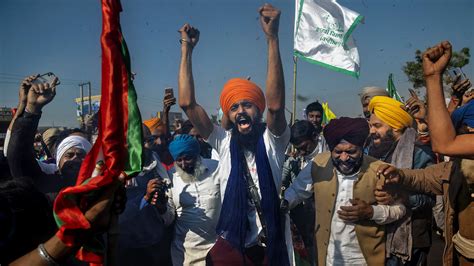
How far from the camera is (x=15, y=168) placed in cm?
272

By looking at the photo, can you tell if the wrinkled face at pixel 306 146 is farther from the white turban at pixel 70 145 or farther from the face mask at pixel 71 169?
the face mask at pixel 71 169

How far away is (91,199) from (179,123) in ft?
14.5

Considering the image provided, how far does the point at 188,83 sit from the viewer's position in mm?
3064

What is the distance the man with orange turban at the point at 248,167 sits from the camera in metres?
3.03

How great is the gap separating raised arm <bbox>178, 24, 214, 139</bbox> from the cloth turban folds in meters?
2.70

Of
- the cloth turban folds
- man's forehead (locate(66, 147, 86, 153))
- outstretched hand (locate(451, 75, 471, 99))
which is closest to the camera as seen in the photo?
man's forehead (locate(66, 147, 86, 153))

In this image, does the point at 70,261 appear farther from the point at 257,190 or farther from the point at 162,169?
the point at 162,169

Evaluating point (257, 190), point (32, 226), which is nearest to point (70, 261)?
point (32, 226)

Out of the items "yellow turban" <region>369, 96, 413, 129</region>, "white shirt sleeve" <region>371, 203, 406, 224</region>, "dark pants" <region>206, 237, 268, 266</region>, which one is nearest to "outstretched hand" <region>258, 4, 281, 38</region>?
"white shirt sleeve" <region>371, 203, 406, 224</region>

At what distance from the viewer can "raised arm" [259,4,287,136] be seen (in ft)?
9.32

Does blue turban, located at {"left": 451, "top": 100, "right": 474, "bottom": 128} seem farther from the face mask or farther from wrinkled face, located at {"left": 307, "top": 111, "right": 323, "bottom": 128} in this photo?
wrinkled face, located at {"left": 307, "top": 111, "right": 323, "bottom": 128}

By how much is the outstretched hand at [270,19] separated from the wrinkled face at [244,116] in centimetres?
55

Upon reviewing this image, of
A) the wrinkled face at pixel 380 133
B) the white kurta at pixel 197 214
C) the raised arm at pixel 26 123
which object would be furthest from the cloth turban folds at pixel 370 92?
the raised arm at pixel 26 123

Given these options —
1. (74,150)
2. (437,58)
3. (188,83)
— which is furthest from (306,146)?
(437,58)
